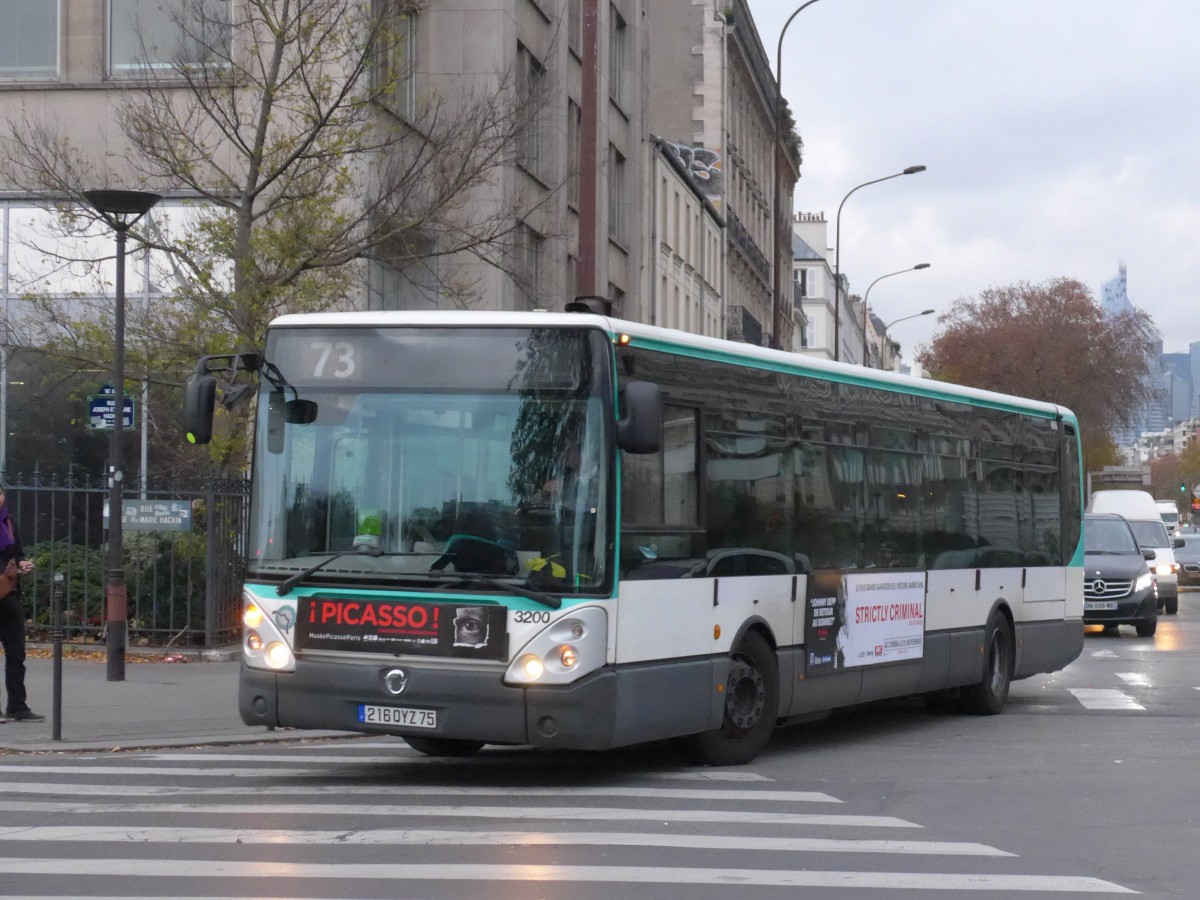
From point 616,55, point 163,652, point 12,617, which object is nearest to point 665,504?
point 12,617

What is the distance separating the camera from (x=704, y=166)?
6162 cm

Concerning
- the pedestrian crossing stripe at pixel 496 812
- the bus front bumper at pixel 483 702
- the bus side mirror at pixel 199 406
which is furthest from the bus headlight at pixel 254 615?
the pedestrian crossing stripe at pixel 496 812

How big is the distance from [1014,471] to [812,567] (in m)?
4.70

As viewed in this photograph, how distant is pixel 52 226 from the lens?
20844 millimetres

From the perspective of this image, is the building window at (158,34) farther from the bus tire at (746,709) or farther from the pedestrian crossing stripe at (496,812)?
the pedestrian crossing stripe at (496,812)

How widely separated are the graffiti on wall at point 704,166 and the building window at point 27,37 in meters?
34.6

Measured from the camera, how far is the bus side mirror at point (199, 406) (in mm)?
11281

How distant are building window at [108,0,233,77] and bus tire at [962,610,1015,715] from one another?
10.5 m

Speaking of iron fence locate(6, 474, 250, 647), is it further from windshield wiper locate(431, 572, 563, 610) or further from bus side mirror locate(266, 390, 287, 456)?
windshield wiper locate(431, 572, 563, 610)

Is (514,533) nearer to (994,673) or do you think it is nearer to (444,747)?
(444,747)

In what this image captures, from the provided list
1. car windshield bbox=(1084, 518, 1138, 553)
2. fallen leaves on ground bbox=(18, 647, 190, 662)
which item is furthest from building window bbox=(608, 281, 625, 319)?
fallen leaves on ground bbox=(18, 647, 190, 662)

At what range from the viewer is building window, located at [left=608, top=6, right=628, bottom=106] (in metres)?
42.2


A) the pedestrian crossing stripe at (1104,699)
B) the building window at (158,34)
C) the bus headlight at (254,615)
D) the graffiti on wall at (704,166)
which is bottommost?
the pedestrian crossing stripe at (1104,699)

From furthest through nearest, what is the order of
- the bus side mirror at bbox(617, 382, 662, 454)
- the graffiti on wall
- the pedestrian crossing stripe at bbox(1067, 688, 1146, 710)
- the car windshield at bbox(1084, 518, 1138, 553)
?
the graffiti on wall < the car windshield at bbox(1084, 518, 1138, 553) < the pedestrian crossing stripe at bbox(1067, 688, 1146, 710) < the bus side mirror at bbox(617, 382, 662, 454)
